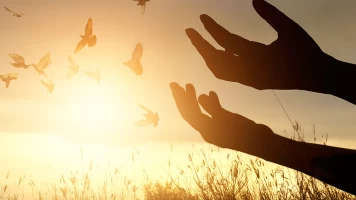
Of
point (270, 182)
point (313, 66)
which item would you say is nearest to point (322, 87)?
point (313, 66)

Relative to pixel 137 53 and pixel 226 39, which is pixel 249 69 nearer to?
pixel 226 39

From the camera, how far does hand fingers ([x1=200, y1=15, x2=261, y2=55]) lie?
3422 millimetres

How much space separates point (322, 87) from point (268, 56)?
0.48 metres

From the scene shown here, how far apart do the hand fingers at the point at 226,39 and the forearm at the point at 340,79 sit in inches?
24.1

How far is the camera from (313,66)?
3193 millimetres

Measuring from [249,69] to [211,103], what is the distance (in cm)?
42

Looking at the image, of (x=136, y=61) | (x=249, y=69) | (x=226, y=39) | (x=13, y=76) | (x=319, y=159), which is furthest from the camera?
(x=13, y=76)

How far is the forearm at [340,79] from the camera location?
3.10m

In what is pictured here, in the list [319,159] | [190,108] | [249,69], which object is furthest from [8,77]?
[319,159]

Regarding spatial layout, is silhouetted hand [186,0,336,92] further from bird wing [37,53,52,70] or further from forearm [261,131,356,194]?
bird wing [37,53,52,70]

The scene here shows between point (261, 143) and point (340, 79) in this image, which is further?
point (261, 143)

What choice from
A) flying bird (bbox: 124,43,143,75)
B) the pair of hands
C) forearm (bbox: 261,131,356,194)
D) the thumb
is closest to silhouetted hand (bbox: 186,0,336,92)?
the pair of hands

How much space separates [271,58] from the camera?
131 inches

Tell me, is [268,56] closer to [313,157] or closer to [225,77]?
[225,77]
